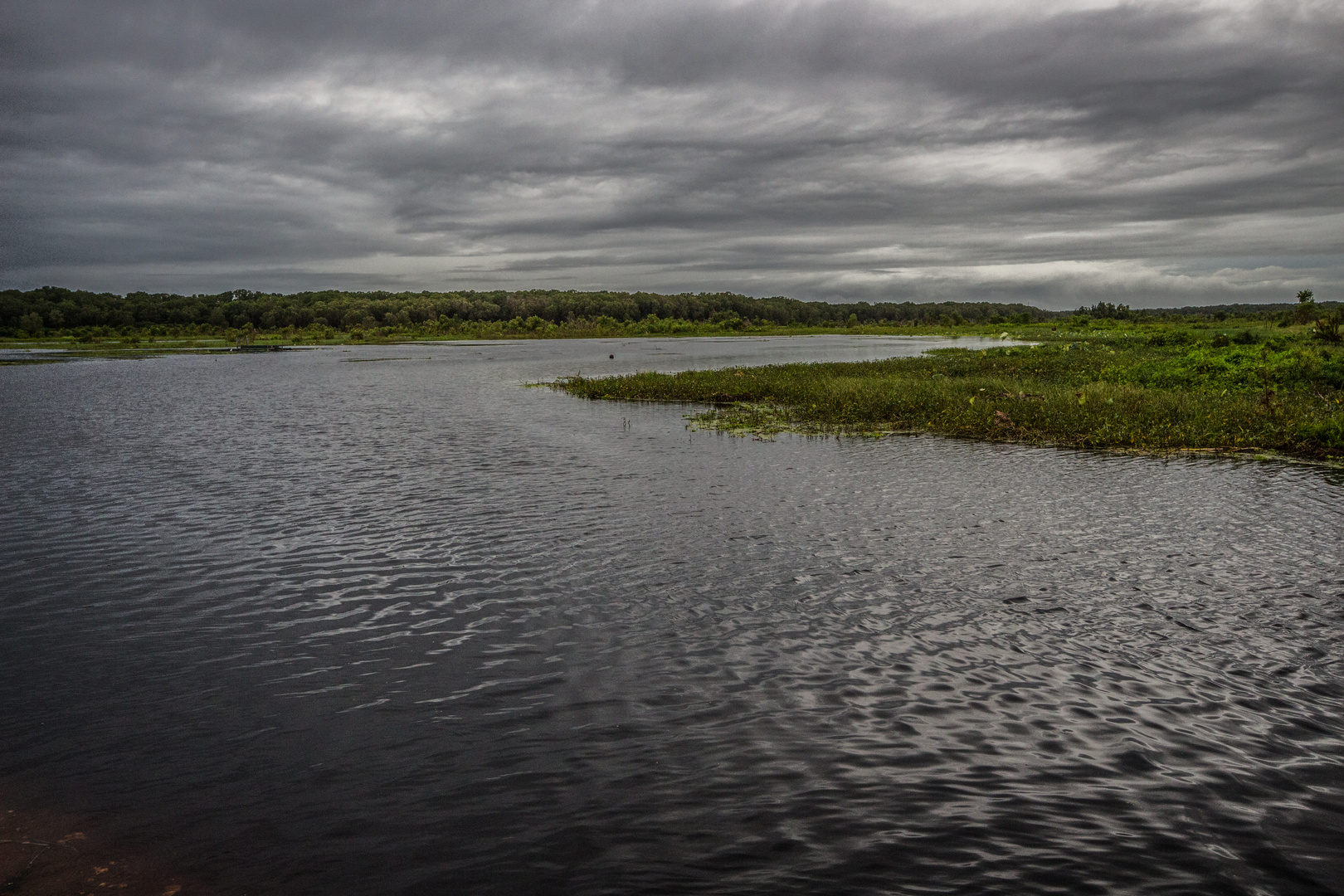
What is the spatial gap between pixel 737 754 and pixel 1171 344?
65773 mm

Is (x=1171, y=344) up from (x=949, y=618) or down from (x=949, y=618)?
up

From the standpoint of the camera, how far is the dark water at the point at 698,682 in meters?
7.42

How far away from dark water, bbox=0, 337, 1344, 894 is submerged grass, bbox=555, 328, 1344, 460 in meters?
5.22

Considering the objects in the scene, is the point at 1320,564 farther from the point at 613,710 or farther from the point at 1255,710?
the point at 613,710

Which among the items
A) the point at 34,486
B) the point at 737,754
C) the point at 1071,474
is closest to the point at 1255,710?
the point at 737,754

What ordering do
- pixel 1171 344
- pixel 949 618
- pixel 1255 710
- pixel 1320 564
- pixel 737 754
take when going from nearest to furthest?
pixel 737 754 < pixel 1255 710 < pixel 949 618 < pixel 1320 564 < pixel 1171 344

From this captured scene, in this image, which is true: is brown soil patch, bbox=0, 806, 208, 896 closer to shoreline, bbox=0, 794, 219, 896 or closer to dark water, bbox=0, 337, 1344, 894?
shoreline, bbox=0, 794, 219, 896

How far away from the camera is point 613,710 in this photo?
998 centimetres

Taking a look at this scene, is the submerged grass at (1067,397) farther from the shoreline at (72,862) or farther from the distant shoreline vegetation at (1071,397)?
the shoreline at (72,862)

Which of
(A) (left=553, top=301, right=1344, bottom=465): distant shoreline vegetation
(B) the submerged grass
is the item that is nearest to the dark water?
(A) (left=553, top=301, right=1344, bottom=465): distant shoreline vegetation

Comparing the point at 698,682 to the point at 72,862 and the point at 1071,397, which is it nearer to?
the point at 72,862

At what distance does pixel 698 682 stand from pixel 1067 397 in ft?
93.3

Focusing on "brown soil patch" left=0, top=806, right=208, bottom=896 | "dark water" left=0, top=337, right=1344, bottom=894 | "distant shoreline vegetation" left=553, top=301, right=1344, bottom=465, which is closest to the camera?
"brown soil patch" left=0, top=806, right=208, bottom=896

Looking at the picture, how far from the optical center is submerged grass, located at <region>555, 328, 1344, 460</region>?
2773 centimetres
